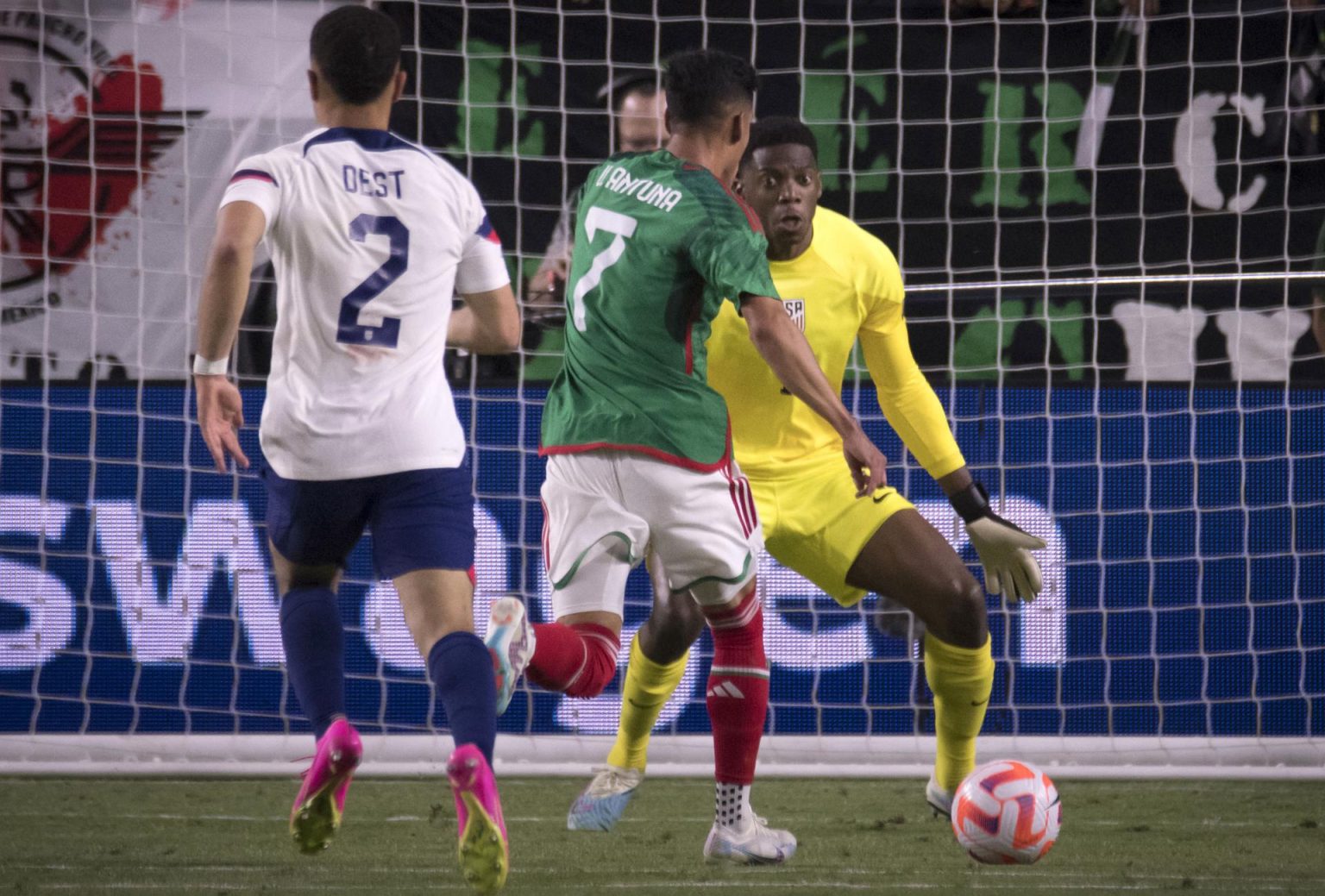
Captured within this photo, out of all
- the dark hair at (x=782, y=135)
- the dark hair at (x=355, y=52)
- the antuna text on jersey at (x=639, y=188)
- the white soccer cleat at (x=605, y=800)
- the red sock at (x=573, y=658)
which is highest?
the dark hair at (x=782, y=135)

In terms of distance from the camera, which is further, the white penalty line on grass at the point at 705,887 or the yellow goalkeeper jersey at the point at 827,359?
the yellow goalkeeper jersey at the point at 827,359

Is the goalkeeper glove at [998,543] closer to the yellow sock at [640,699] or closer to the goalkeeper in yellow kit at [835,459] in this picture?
the goalkeeper in yellow kit at [835,459]

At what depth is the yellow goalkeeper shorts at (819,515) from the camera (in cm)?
449

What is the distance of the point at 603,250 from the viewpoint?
3924mm

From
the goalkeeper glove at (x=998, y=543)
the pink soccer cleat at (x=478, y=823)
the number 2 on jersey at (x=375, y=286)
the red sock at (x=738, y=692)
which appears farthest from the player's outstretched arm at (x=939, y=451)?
the pink soccer cleat at (x=478, y=823)

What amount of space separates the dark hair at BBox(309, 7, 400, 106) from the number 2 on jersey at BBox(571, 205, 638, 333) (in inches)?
28.4

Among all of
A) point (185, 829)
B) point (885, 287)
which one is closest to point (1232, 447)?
point (885, 287)

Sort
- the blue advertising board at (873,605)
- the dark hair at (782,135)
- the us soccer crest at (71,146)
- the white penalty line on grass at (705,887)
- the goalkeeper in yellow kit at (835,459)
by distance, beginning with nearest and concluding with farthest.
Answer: the white penalty line on grass at (705,887)
the goalkeeper in yellow kit at (835,459)
the dark hair at (782,135)
the blue advertising board at (873,605)
the us soccer crest at (71,146)

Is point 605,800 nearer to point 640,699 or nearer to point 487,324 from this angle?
point 640,699

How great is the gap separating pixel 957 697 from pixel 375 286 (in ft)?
6.85

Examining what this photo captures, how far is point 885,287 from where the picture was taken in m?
4.72

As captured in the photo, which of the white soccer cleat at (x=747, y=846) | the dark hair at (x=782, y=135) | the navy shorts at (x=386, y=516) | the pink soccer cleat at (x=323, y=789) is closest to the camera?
the pink soccer cleat at (x=323, y=789)

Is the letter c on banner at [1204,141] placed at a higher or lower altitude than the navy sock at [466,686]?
higher

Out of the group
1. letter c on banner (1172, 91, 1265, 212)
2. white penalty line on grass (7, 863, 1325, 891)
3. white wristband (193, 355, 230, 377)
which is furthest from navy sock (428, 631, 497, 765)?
letter c on banner (1172, 91, 1265, 212)
